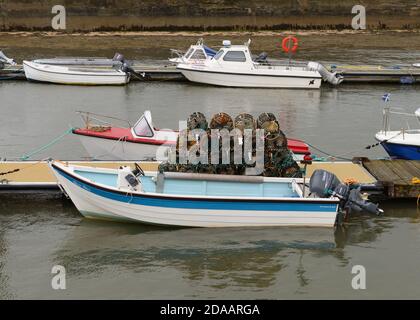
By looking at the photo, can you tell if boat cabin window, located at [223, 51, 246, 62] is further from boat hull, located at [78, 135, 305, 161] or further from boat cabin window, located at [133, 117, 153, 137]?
boat hull, located at [78, 135, 305, 161]

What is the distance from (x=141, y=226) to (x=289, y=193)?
2.81 meters

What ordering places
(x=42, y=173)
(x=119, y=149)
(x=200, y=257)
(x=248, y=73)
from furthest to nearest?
(x=248, y=73) < (x=119, y=149) < (x=42, y=173) < (x=200, y=257)

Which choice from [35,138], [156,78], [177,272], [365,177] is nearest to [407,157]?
[365,177]

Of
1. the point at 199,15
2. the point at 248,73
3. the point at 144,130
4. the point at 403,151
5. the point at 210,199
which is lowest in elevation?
the point at 210,199

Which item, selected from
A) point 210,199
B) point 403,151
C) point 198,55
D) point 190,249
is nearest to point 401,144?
point 403,151

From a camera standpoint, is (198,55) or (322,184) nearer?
(322,184)

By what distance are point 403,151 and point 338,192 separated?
4.34 metres

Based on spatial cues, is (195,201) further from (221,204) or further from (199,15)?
(199,15)

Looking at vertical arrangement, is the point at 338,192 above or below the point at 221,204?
above

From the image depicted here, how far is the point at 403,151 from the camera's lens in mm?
17078

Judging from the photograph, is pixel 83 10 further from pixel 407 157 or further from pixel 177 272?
pixel 177 272

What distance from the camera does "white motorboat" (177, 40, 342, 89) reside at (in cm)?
2912

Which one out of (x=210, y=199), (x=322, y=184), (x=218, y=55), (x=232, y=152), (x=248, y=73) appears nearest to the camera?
(x=210, y=199)

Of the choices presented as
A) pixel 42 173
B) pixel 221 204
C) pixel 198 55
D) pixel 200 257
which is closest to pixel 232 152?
pixel 221 204
